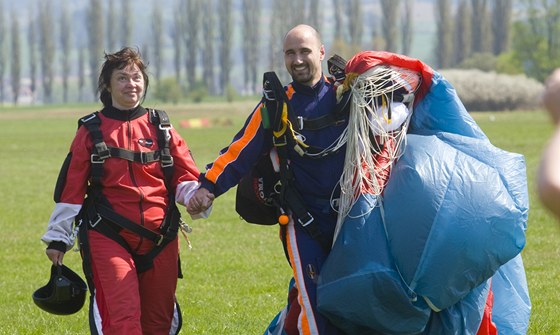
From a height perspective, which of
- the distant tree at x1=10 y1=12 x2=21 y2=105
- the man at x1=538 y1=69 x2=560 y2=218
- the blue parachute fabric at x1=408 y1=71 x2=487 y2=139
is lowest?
the distant tree at x1=10 y1=12 x2=21 y2=105

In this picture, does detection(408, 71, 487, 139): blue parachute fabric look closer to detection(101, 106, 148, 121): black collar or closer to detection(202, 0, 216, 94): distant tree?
detection(101, 106, 148, 121): black collar

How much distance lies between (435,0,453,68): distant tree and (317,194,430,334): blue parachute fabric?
291 feet

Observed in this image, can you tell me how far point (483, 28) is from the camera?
302ft

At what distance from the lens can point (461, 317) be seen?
5.35 m

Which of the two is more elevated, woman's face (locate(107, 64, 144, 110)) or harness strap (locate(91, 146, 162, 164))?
woman's face (locate(107, 64, 144, 110))

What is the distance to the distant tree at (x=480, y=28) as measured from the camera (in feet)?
301

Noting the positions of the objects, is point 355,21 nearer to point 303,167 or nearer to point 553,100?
point 303,167

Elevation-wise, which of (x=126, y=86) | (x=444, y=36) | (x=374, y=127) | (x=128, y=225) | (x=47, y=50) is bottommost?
(x=47, y=50)

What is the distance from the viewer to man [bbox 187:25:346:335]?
5.50m

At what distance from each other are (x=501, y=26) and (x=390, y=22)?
9251 mm

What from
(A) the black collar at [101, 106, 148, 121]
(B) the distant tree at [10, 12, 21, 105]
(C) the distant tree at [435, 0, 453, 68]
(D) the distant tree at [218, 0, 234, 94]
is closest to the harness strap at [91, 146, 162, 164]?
(A) the black collar at [101, 106, 148, 121]

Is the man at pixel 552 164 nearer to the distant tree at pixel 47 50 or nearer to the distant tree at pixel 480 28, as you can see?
the distant tree at pixel 480 28

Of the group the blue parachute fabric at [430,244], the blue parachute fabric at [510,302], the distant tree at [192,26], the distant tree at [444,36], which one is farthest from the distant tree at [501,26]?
the blue parachute fabric at [430,244]

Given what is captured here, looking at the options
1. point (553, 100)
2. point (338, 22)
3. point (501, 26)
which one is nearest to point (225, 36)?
point (338, 22)
